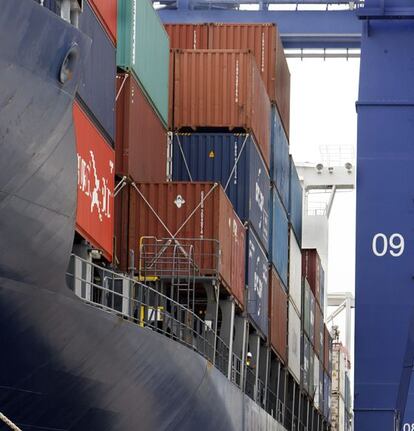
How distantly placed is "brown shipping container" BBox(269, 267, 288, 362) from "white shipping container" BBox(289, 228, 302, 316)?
1.59 meters

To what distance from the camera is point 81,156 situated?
65.4ft

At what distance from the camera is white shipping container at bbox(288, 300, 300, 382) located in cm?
3791

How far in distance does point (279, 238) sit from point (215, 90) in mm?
6168

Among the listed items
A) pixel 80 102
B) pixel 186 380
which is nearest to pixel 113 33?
pixel 80 102

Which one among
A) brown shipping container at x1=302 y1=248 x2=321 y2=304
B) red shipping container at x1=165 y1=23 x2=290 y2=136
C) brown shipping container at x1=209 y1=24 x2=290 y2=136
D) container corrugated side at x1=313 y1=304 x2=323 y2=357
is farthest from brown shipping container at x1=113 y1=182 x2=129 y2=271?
brown shipping container at x1=302 y1=248 x2=321 y2=304

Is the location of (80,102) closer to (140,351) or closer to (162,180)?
(140,351)

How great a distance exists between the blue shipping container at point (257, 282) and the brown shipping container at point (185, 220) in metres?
3.34

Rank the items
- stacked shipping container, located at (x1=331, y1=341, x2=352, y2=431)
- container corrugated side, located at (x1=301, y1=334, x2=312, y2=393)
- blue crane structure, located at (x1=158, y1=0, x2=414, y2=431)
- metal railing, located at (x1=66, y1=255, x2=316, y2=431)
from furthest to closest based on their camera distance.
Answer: stacked shipping container, located at (x1=331, y1=341, x2=352, y2=431), container corrugated side, located at (x1=301, y1=334, x2=312, y2=393), blue crane structure, located at (x1=158, y1=0, x2=414, y2=431), metal railing, located at (x1=66, y1=255, x2=316, y2=431)

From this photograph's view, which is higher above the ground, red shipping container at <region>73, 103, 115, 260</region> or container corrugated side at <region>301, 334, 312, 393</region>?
container corrugated side at <region>301, 334, 312, 393</region>

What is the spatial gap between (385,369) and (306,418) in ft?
57.9

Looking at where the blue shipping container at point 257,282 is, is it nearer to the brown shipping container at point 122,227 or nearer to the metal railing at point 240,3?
the brown shipping container at point 122,227

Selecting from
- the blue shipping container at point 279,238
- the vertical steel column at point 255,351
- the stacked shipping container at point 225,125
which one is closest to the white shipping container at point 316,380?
the blue shipping container at point 279,238

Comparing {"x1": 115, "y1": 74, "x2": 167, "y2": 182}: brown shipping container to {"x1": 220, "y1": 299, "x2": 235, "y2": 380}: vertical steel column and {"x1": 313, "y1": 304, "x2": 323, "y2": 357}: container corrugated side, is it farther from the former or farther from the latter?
{"x1": 313, "y1": 304, "x2": 323, "y2": 357}: container corrugated side

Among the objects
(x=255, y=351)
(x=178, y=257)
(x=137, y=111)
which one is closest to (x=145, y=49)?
(x=137, y=111)
